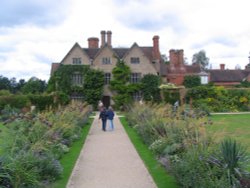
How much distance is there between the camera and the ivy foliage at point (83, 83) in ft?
152

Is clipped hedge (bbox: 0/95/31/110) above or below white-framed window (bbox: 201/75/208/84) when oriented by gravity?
below

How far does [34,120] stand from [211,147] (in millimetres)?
7033

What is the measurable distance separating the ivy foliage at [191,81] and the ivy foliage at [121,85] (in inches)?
368

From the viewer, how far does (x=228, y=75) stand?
62.6 m

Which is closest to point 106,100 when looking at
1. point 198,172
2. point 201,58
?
point 198,172

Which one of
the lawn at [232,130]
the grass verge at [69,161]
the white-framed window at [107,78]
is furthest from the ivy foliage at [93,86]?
the grass verge at [69,161]

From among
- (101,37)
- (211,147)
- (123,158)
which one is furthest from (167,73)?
(211,147)

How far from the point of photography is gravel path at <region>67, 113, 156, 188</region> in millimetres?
8672

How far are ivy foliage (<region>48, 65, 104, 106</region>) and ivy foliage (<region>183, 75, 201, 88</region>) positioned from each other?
13.7 metres

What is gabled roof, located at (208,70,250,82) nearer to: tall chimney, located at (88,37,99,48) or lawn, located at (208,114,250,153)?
tall chimney, located at (88,37,99,48)

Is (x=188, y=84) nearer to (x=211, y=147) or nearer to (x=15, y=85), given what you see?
(x=211, y=147)

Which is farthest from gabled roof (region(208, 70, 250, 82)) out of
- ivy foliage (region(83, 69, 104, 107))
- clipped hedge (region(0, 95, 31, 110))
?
clipped hedge (region(0, 95, 31, 110))

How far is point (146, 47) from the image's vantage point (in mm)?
55438

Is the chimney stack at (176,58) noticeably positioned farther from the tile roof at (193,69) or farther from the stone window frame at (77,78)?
the stone window frame at (77,78)
